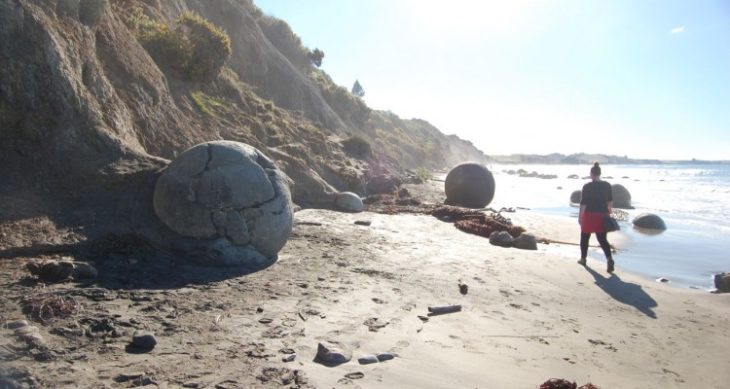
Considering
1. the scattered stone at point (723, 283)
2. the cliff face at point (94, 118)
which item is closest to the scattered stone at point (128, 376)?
the cliff face at point (94, 118)

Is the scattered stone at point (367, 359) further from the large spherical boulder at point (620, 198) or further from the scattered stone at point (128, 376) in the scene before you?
the large spherical boulder at point (620, 198)

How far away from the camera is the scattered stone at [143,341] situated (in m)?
3.18

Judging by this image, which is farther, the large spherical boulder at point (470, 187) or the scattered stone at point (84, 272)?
the large spherical boulder at point (470, 187)

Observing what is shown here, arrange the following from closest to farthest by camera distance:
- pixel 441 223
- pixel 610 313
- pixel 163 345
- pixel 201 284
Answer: pixel 163 345, pixel 201 284, pixel 610 313, pixel 441 223

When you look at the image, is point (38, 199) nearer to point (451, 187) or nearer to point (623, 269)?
point (623, 269)

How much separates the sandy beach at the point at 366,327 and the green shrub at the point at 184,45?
23.7 ft

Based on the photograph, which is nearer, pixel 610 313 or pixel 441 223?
pixel 610 313

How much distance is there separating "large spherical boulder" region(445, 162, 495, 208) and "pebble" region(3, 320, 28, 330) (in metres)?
13.8

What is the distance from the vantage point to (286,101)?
22875 millimetres

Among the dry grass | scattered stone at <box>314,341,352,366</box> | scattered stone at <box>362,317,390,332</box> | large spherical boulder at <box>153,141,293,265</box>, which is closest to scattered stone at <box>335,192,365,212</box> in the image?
large spherical boulder at <box>153,141,293,265</box>

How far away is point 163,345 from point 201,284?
1.45 metres

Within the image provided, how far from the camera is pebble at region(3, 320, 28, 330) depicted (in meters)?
3.15

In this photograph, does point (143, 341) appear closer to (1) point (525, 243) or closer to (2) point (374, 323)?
(2) point (374, 323)

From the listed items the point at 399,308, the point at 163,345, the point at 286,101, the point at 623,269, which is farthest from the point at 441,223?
the point at 286,101
